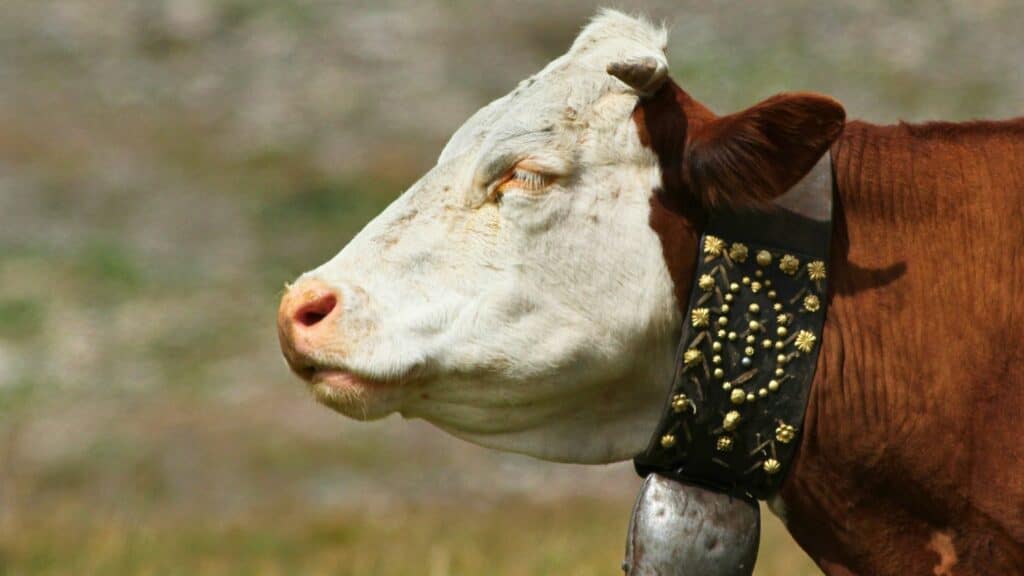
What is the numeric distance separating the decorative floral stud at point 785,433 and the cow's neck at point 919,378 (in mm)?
80

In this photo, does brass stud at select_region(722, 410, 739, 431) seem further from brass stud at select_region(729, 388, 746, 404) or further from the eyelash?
the eyelash

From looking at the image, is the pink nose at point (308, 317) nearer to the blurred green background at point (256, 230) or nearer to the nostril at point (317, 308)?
the nostril at point (317, 308)

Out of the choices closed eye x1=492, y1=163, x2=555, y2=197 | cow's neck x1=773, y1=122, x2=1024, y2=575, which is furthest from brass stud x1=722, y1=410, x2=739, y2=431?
closed eye x1=492, y1=163, x2=555, y2=197

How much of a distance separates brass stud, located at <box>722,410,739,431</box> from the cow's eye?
28.1 inches

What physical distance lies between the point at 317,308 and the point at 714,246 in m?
0.97

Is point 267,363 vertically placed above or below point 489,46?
below

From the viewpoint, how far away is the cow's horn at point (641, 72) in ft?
14.4

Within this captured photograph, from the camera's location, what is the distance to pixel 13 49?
74.2 feet

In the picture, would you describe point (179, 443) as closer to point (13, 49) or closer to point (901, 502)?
point (901, 502)

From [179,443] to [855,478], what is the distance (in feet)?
30.6

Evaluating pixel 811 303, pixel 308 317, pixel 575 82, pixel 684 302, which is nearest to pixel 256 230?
pixel 575 82

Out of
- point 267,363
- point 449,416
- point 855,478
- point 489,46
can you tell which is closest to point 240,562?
point 449,416

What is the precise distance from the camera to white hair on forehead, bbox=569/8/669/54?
4715 millimetres

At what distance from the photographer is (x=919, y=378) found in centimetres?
430
